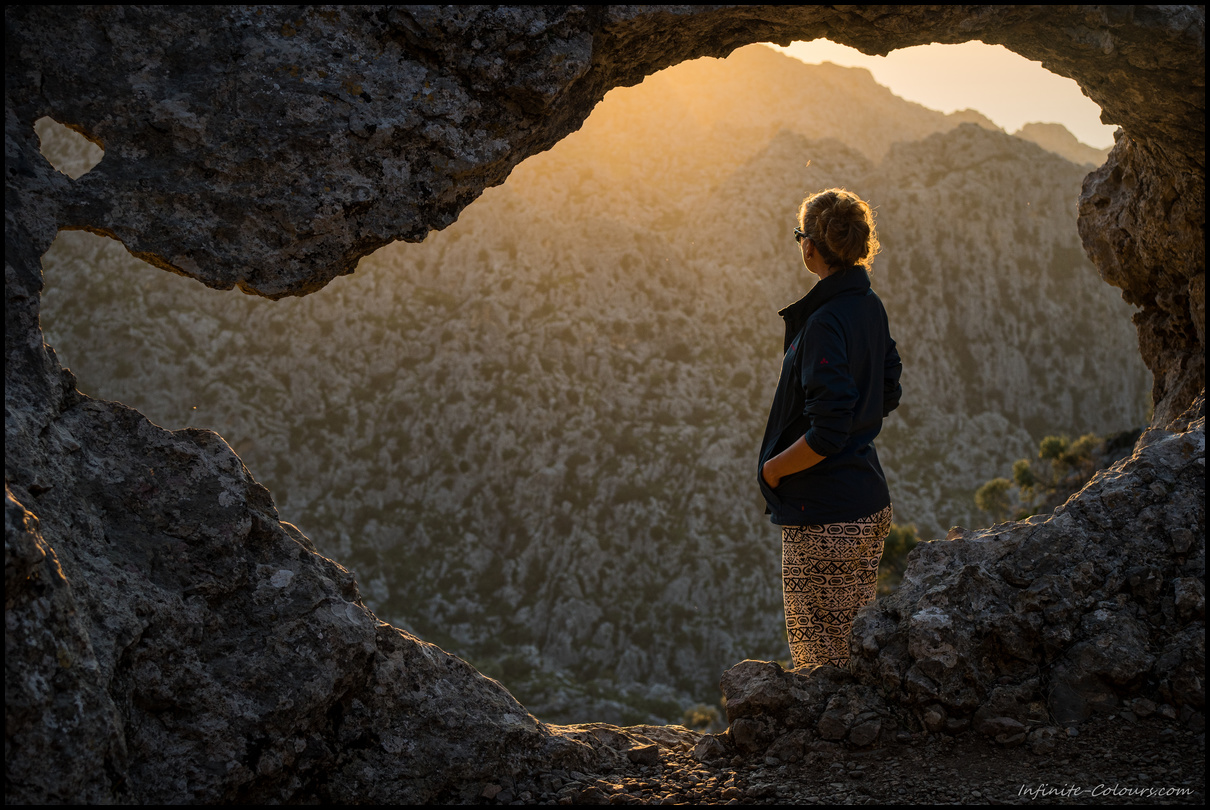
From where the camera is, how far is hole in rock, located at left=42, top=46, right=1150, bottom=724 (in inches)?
942

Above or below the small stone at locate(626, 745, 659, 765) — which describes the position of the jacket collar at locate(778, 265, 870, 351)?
above

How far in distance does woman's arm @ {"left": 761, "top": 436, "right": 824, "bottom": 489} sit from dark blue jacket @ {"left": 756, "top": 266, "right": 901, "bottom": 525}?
59mm

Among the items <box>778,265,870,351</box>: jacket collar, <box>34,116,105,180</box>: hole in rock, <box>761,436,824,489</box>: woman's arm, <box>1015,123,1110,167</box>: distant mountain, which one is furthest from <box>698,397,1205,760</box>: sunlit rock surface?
<box>1015,123,1110,167</box>: distant mountain

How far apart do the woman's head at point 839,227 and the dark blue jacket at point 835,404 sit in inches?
4.0

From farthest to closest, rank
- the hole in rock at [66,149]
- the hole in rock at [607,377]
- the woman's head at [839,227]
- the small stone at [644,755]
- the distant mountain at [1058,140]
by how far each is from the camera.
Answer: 1. the distant mountain at [1058,140]
2. the hole in rock at [66,149]
3. the hole in rock at [607,377]
4. the small stone at [644,755]
5. the woman's head at [839,227]

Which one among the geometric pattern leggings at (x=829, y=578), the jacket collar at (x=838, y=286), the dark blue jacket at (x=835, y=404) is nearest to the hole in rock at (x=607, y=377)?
the geometric pattern leggings at (x=829, y=578)

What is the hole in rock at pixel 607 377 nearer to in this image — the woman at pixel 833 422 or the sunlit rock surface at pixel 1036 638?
the sunlit rock surface at pixel 1036 638

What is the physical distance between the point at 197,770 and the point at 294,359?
26.4m

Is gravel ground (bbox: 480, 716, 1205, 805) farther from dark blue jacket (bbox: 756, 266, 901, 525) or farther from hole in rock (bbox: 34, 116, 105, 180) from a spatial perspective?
hole in rock (bbox: 34, 116, 105, 180)

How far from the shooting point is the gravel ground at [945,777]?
342 centimetres

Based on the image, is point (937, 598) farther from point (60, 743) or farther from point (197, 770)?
point (60, 743)

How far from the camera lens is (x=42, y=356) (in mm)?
3658

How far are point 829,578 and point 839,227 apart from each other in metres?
1.87

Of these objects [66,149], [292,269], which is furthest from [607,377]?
[292,269]
